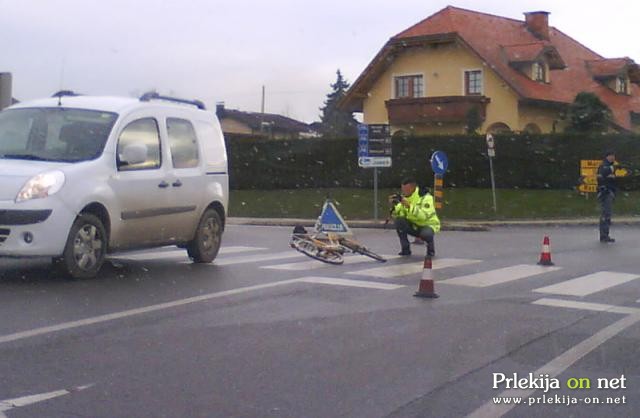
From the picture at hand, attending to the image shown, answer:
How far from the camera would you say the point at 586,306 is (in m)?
10.6

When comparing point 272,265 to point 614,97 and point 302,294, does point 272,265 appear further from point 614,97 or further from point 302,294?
point 614,97

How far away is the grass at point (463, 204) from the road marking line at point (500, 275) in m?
15.9

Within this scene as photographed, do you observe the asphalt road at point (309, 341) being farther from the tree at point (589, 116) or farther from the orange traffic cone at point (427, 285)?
the tree at point (589, 116)

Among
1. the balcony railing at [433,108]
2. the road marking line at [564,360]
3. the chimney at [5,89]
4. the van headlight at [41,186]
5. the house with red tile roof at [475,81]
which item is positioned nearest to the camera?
the road marking line at [564,360]

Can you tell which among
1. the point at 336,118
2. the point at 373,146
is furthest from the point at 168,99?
the point at 336,118

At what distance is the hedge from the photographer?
3691 cm

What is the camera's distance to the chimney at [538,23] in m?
51.2

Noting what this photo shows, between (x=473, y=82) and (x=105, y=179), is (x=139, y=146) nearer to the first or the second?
(x=105, y=179)

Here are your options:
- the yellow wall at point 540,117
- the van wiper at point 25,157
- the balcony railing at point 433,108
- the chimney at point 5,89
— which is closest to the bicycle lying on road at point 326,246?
the van wiper at point 25,157

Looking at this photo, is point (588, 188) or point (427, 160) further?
point (427, 160)

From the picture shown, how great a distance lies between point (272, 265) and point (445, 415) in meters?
7.68


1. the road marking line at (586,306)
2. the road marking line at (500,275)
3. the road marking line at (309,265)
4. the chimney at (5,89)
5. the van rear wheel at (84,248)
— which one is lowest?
the road marking line at (586,306)

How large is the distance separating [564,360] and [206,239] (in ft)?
22.3

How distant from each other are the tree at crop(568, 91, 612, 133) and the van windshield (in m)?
29.6
